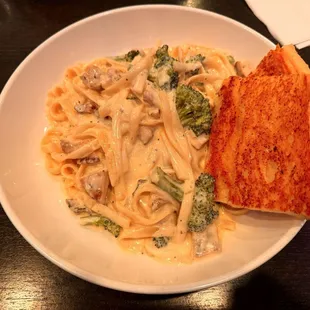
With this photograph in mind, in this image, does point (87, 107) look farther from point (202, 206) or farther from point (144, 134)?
point (202, 206)

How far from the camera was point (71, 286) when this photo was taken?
293 centimetres

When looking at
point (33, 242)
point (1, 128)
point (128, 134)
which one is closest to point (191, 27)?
point (128, 134)

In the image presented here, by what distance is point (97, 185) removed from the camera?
2955 millimetres

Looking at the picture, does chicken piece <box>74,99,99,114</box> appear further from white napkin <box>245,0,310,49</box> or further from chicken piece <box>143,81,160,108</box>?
white napkin <box>245,0,310,49</box>

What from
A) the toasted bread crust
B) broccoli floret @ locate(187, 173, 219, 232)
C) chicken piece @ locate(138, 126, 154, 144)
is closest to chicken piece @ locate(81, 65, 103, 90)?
chicken piece @ locate(138, 126, 154, 144)

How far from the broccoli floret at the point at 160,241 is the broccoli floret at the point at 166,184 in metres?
0.33

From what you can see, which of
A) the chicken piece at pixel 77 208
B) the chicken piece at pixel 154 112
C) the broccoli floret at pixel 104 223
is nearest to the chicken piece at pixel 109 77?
the chicken piece at pixel 154 112

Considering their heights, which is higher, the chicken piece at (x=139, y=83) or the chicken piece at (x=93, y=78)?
the chicken piece at (x=139, y=83)

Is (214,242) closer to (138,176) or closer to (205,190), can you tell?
(205,190)

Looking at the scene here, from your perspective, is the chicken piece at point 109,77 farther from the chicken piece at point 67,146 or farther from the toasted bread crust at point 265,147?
the toasted bread crust at point 265,147

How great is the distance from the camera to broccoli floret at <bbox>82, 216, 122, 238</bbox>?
293 cm

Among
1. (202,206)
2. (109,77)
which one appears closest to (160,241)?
(202,206)

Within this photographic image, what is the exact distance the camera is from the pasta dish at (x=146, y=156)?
9.37 feet

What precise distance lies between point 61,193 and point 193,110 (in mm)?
1370
